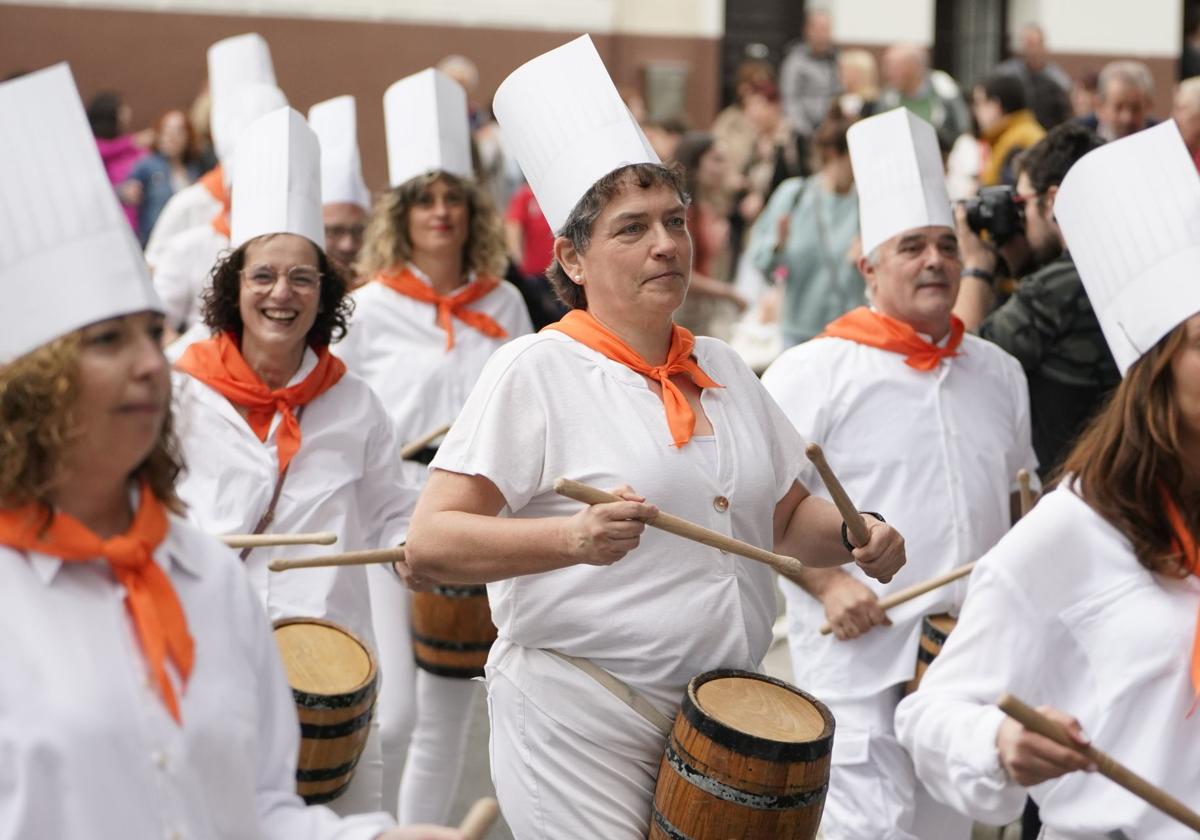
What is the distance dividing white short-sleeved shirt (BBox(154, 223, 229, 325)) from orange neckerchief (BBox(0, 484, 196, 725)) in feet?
16.6

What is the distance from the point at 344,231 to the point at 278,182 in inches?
77.3

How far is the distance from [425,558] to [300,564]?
514mm

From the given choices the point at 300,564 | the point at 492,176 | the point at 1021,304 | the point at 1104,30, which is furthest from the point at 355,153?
the point at 1104,30

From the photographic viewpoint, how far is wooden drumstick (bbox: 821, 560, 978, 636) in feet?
14.4

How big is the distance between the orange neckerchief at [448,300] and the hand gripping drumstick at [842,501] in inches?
107

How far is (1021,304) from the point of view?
5398 mm

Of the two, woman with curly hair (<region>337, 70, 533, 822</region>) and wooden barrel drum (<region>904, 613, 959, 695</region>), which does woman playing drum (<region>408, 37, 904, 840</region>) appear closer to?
wooden barrel drum (<region>904, 613, 959, 695</region>)

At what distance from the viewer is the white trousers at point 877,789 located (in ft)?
15.4

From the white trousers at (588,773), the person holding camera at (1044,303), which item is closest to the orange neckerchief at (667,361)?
the white trousers at (588,773)

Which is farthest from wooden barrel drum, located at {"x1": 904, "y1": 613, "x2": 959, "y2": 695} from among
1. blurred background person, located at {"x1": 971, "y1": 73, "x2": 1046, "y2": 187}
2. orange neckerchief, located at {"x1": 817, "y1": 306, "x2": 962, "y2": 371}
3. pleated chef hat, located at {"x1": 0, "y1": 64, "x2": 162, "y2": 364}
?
blurred background person, located at {"x1": 971, "y1": 73, "x2": 1046, "y2": 187}

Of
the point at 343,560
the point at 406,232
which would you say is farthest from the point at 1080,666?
the point at 406,232

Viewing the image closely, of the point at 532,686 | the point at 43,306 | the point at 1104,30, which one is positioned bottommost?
the point at 1104,30

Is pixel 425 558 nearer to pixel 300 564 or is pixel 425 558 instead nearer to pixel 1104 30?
pixel 300 564

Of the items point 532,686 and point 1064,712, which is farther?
point 532,686
